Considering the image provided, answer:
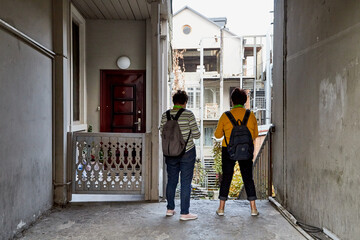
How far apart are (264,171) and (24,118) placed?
3.42 meters

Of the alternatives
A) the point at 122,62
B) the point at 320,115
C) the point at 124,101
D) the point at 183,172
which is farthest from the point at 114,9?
the point at 320,115

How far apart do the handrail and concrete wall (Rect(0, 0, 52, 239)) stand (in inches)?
1.9

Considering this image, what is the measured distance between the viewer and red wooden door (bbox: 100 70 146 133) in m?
6.34

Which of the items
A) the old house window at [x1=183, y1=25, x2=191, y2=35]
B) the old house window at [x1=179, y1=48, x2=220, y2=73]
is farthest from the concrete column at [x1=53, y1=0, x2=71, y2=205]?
the old house window at [x1=183, y1=25, x2=191, y2=35]

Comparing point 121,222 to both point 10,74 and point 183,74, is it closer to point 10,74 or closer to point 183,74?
point 10,74

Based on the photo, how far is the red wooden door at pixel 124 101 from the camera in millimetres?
6344

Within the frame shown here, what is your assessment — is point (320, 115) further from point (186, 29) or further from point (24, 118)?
point (186, 29)

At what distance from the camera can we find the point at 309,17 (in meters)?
3.38

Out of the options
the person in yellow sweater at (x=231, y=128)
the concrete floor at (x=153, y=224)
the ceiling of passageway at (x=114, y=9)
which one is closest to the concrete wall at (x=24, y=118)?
the concrete floor at (x=153, y=224)

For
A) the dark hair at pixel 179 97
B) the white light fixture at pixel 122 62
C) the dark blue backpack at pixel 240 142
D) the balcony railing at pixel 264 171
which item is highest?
the white light fixture at pixel 122 62

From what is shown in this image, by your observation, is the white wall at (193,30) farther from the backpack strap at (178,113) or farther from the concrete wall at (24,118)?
the backpack strap at (178,113)

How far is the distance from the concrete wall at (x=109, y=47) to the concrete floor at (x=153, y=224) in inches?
101

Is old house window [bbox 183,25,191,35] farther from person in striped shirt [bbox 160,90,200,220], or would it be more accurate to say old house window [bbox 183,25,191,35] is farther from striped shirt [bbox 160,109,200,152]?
striped shirt [bbox 160,109,200,152]

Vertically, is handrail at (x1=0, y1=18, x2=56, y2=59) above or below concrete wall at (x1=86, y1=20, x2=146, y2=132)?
below
